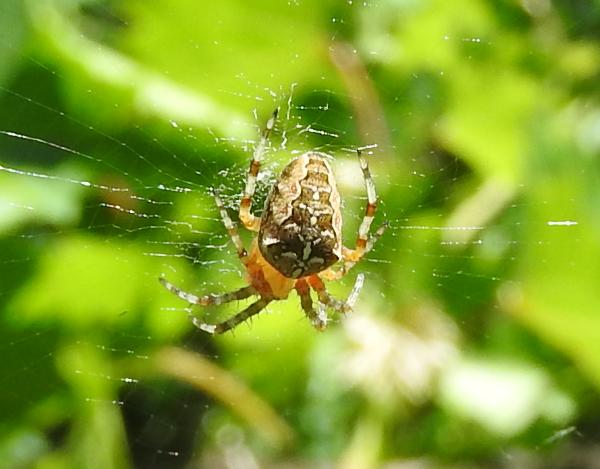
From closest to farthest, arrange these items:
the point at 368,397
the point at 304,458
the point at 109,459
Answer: the point at 109,459, the point at 368,397, the point at 304,458

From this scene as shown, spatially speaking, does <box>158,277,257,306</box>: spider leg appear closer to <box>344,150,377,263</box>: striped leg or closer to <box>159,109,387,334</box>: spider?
<box>159,109,387,334</box>: spider

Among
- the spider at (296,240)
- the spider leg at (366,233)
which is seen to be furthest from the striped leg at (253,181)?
the spider leg at (366,233)

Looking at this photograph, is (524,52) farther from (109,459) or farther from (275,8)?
(109,459)

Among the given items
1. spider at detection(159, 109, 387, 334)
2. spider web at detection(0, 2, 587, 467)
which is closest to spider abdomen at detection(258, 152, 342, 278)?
spider at detection(159, 109, 387, 334)

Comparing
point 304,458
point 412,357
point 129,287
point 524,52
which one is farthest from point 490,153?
point 304,458

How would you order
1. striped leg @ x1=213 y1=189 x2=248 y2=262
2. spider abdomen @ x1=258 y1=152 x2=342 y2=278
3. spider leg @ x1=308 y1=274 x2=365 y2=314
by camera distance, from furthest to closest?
1. spider leg @ x1=308 y1=274 x2=365 y2=314
2. striped leg @ x1=213 y1=189 x2=248 y2=262
3. spider abdomen @ x1=258 y1=152 x2=342 y2=278

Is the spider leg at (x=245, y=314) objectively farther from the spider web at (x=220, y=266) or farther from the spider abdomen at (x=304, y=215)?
the spider abdomen at (x=304, y=215)
